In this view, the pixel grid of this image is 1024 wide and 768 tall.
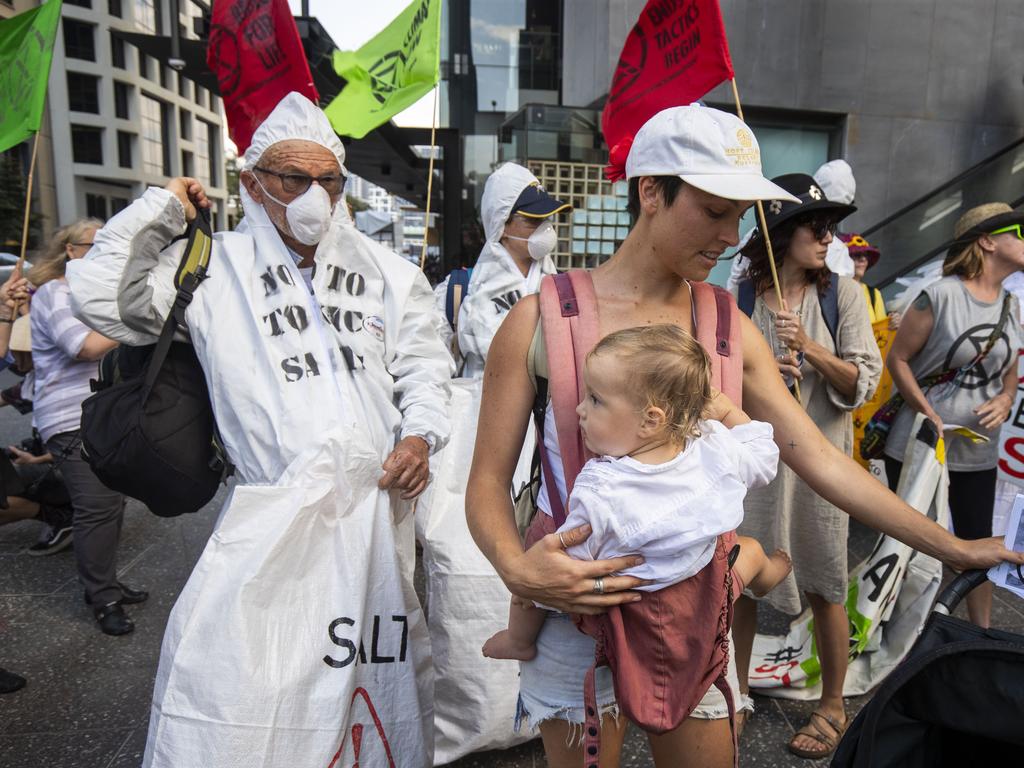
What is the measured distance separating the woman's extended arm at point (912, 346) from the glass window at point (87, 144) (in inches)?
1942

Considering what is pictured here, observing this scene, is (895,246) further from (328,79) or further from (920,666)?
(920,666)

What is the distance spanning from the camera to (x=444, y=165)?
42.7 ft

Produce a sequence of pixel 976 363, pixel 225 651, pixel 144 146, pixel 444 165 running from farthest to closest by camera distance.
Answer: pixel 144 146
pixel 444 165
pixel 976 363
pixel 225 651

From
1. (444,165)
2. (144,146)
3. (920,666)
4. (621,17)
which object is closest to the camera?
(920,666)

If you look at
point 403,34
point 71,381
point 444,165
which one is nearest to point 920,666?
point 403,34

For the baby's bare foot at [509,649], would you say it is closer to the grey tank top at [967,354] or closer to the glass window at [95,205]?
the grey tank top at [967,354]

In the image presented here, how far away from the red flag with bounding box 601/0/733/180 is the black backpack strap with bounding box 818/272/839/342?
0.88 m

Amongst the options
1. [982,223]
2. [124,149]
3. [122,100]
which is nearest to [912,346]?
[982,223]

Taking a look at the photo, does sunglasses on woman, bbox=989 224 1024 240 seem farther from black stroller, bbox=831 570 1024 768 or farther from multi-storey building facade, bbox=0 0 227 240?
multi-storey building facade, bbox=0 0 227 240

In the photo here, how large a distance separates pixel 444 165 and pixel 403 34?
949 centimetres

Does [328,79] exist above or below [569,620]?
above

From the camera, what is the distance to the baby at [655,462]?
130cm

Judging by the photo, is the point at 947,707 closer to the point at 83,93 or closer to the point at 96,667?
the point at 96,667

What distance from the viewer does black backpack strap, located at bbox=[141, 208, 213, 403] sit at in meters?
2.26
